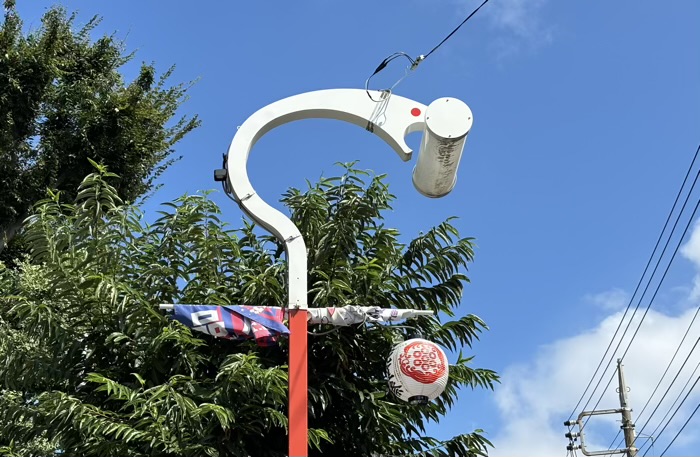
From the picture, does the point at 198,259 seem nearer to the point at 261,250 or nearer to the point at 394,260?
the point at 261,250

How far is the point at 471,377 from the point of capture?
694 centimetres

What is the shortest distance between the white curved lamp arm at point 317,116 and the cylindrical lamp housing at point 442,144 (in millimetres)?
337

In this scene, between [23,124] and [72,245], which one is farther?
[23,124]

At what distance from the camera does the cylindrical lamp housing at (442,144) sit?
17.6 ft

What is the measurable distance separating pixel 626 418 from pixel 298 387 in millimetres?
16179

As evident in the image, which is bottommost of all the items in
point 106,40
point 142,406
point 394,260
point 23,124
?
point 142,406

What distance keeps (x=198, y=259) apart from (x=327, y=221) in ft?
3.72

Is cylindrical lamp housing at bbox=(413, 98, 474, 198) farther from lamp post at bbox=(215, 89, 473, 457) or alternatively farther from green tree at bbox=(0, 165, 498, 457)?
green tree at bbox=(0, 165, 498, 457)

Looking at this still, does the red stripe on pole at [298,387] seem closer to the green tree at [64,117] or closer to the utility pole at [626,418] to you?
the green tree at [64,117]

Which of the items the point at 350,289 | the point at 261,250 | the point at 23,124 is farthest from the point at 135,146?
the point at 350,289

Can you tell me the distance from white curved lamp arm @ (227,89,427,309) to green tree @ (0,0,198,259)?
25.7 ft

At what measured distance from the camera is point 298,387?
197 inches

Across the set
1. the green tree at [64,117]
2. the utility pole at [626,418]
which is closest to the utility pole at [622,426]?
the utility pole at [626,418]

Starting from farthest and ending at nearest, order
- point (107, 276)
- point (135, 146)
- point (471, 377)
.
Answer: point (135, 146)
point (471, 377)
point (107, 276)
